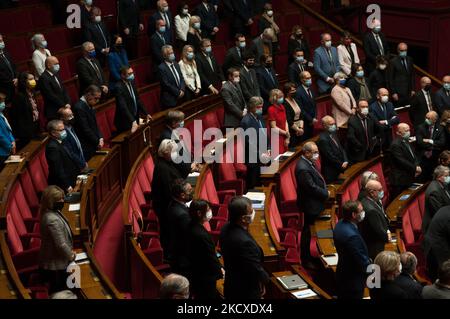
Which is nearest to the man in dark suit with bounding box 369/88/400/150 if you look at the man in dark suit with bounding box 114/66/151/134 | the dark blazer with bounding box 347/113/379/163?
the dark blazer with bounding box 347/113/379/163

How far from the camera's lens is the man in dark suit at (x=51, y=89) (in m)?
7.09

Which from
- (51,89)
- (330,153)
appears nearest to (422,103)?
(330,153)

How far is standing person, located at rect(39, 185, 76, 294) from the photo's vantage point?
479 cm

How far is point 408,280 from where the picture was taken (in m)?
4.46

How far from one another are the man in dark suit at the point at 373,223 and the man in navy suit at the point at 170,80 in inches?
111

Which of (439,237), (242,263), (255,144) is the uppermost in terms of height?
(255,144)

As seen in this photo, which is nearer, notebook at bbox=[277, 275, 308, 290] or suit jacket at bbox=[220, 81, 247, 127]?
notebook at bbox=[277, 275, 308, 290]

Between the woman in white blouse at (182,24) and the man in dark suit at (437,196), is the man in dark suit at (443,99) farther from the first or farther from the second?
the woman in white blouse at (182,24)

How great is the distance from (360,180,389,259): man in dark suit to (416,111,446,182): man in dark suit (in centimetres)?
224

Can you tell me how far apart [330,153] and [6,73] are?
8.92 feet

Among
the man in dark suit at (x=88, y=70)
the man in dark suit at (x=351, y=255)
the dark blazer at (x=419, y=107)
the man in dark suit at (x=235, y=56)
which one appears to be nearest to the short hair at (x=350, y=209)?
the man in dark suit at (x=351, y=255)

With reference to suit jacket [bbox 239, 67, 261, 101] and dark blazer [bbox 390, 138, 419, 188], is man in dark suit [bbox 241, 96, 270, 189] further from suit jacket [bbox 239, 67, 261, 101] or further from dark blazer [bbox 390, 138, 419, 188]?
dark blazer [bbox 390, 138, 419, 188]

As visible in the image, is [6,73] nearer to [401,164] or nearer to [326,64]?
[326,64]

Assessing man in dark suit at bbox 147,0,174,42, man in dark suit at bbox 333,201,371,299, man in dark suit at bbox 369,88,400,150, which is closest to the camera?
man in dark suit at bbox 333,201,371,299
